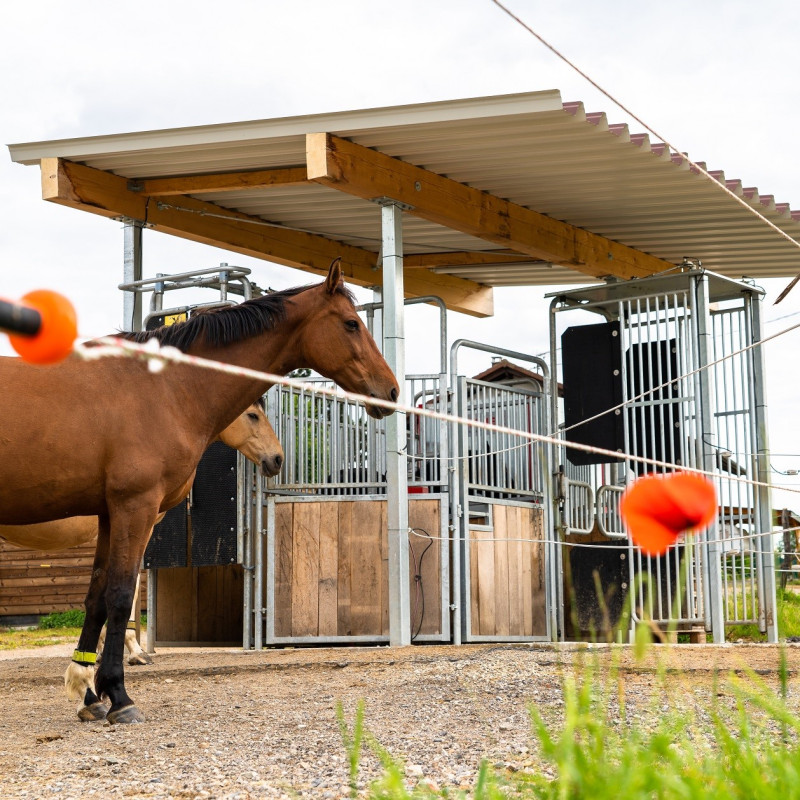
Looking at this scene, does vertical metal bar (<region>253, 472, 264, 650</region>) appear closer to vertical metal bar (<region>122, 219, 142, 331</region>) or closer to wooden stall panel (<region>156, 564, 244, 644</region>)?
wooden stall panel (<region>156, 564, 244, 644</region>)

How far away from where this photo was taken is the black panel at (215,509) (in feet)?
26.8

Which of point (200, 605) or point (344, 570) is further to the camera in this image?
point (200, 605)

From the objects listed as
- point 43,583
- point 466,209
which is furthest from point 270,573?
point 43,583

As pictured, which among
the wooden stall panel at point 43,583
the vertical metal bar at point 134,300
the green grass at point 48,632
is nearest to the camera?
the vertical metal bar at point 134,300

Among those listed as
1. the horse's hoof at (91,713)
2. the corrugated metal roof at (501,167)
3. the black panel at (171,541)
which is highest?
the corrugated metal roof at (501,167)

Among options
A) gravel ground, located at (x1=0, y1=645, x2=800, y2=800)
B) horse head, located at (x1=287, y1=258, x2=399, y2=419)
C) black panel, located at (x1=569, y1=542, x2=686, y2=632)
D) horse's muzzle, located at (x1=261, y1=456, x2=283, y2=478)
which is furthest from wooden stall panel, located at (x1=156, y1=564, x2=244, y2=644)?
horse head, located at (x1=287, y1=258, x2=399, y2=419)

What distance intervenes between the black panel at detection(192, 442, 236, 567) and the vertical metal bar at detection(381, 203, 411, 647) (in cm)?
131

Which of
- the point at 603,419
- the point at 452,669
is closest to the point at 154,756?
the point at 452,669

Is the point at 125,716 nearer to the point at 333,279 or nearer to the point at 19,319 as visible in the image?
the point at 333,279

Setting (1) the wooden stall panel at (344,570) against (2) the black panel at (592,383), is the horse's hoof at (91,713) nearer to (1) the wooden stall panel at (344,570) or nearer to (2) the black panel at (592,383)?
(1) the wooden stall panel at (344,570)

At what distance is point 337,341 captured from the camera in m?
5.45

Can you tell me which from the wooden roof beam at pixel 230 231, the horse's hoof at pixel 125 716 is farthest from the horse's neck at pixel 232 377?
the wooden roof beam at pixel 230 231

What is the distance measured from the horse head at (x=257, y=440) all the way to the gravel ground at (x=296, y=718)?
1.31 m

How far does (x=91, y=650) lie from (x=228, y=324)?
160 cm
